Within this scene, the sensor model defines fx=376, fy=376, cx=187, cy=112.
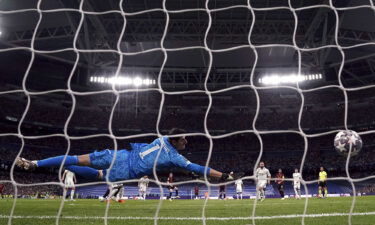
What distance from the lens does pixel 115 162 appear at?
18.1ft

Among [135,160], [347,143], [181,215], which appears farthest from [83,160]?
[347,143]

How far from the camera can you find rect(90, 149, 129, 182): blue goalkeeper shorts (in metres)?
5.48

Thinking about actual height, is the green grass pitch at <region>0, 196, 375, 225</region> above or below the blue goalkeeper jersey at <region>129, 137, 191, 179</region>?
below

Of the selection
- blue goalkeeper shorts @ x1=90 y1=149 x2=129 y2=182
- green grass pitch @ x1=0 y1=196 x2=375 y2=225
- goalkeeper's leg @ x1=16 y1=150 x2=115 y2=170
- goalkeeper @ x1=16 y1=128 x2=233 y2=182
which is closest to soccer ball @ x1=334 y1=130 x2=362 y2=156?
green grass pitch @ x1=0 y1=196 x2=375 y2=225

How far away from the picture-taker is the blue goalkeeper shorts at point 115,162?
5477 millimetres

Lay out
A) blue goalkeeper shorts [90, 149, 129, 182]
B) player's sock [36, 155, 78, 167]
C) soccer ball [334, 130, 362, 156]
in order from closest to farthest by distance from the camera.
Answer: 1. player's sock [36, 155, 78, 167]
2. blue goalkeeper shorts [90, 149, 129, 182]
3. soccer ball [334, 130, 362, 156]

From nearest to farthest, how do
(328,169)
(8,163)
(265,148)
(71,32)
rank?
(71,32) → (8,163) → (328,169) → (265,148)

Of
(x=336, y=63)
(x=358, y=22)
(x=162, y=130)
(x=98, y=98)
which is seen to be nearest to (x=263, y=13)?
(x=358, y=22)

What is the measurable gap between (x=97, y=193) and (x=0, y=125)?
8.12m

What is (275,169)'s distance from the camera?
27391mm

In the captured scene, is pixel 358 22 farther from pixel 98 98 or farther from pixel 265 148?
pixel 98 98

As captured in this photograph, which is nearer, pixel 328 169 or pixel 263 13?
pixel 263 13

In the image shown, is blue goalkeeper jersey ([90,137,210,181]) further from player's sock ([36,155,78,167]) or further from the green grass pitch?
the green grass pitch

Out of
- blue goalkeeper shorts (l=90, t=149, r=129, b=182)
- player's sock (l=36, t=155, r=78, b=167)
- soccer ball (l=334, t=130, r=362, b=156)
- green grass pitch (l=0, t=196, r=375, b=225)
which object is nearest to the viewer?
green grass pitch (l=0, t=196, r=375, b=225)
